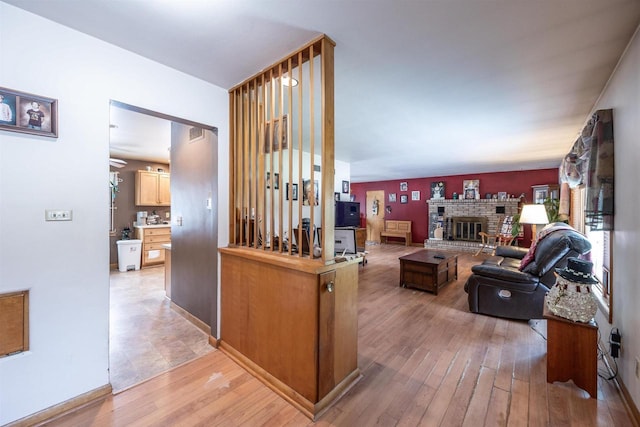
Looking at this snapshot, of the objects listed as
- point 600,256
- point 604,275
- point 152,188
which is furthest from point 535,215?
point 152,188

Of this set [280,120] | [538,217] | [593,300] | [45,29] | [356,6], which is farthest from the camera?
[538,217]

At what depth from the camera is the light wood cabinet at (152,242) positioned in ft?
18.1

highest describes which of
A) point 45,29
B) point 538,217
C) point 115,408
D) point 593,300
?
point 45,29

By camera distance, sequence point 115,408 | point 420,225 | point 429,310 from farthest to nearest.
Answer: point 420,225, point 429,310, point 115,408

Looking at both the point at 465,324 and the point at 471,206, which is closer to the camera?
the point at 465,324

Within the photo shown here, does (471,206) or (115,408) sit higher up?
(471,206)

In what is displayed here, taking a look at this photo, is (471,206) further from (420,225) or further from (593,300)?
(593,300)

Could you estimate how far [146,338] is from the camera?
2604mm

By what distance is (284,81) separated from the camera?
2395 millimetres

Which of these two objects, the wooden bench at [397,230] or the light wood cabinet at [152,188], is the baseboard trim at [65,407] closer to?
the light wood cabinet at [152,188]

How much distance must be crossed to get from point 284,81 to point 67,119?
1.58 meters

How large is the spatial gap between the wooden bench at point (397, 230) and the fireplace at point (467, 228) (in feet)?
4.50

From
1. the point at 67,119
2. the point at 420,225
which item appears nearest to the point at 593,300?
the point at 67,119

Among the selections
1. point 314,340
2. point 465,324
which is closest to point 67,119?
point 314,340
